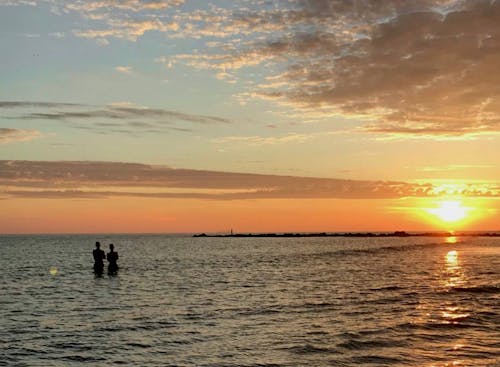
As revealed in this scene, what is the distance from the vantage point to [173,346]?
23719 mm

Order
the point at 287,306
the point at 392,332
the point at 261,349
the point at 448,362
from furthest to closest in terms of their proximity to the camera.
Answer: the point at 287,306
the point at 392,332
the point at 261,349
the point at 448,362

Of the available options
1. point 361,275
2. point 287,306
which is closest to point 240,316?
point 287,306

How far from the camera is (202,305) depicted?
36.2 meters

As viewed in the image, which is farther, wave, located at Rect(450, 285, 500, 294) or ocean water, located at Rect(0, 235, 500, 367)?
wave, located at Rect(450, 285, 500, 294)

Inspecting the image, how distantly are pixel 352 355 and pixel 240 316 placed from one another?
10.7 meters

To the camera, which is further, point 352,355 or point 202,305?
point 202,305

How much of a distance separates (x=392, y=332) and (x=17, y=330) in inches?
740

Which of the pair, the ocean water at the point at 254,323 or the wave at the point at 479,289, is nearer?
the ocean water at the point at 254,323

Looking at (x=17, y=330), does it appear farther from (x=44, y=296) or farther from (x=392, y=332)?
(x=392, y=332)

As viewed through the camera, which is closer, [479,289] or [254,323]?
[254,323]

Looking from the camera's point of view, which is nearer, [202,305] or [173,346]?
[173,346]

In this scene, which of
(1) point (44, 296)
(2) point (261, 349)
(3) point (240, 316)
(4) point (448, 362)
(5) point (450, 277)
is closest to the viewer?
(4) point (448, 362)

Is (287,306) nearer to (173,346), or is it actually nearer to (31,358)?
(173,346)

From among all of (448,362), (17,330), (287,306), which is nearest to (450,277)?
(287,306)
